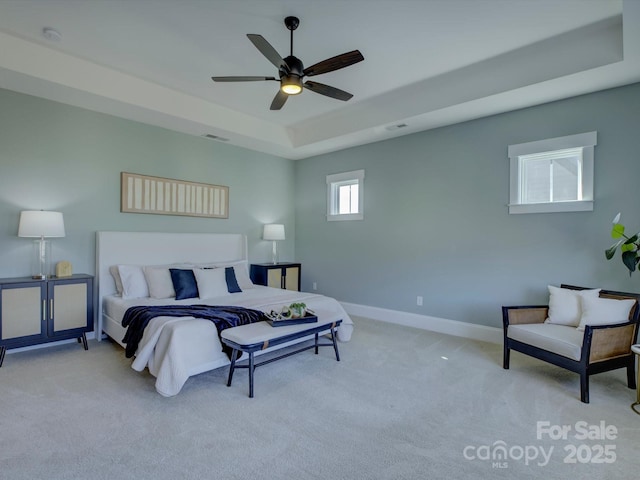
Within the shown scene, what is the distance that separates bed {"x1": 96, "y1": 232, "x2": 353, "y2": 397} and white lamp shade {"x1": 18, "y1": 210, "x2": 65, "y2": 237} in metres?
0.63

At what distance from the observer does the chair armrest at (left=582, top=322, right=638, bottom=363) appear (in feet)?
8.79

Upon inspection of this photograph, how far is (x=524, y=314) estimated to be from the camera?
3416mm

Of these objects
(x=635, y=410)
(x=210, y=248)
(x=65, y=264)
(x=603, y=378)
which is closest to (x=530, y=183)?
(x=603, y=378)

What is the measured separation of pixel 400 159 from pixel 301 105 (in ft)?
Answer: 5.56

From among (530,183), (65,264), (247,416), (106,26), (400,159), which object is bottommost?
(247,416)

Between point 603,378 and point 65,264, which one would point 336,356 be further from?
point 65,264

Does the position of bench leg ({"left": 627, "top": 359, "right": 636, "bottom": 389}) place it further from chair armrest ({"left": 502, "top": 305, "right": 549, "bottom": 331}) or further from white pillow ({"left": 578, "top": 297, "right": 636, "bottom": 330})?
chair armrest ({"left": 502, "top": 305, "right": 549, "bottom": 331})

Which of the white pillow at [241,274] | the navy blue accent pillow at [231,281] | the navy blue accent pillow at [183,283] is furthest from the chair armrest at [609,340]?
the navy blue accent pillow at [183,283]

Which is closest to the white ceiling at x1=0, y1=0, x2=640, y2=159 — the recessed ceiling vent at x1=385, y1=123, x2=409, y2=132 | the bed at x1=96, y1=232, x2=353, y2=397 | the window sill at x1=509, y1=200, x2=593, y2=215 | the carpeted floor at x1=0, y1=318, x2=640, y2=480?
the recessed ceiling vent at x1=385, y1=123, x2=409, y2=132

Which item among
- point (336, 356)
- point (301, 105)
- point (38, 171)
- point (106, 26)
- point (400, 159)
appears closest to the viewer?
point (106, 26)

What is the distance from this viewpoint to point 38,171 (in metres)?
3.83

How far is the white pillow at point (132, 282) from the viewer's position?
4028 mm

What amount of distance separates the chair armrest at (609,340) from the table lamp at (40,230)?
5147 mm

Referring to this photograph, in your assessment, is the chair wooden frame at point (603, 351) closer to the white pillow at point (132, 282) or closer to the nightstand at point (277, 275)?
the nightstand at point (277, 275)
